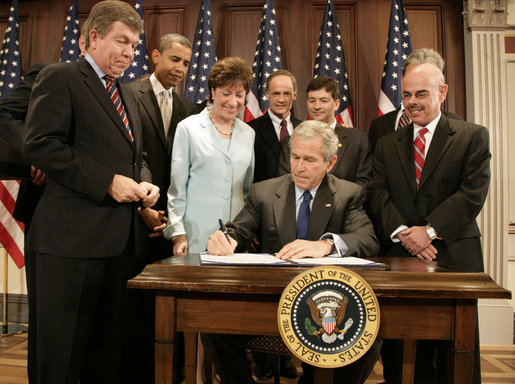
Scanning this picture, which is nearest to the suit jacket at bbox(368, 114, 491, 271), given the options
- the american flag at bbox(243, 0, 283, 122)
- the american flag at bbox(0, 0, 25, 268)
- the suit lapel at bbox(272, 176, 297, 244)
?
the suit lapel at bbox(272, 176, 297, 244)

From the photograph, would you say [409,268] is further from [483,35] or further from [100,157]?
[483,35]

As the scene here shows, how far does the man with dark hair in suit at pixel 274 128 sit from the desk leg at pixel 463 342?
5.92 ft

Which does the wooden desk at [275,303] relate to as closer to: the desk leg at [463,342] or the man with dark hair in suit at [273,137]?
the desk leg at [463,342]

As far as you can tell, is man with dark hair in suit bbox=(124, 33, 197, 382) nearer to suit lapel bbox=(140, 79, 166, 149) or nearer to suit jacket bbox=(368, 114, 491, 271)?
suit lapel bbox=(140, 79, 166, 149)

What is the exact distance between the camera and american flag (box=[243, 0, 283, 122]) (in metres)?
4.07

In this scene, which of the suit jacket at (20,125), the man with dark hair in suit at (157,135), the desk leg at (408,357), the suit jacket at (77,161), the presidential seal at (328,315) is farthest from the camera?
the man with dark hair in suit at (157,135)

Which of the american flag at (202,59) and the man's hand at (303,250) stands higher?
the american flag at (202,59)

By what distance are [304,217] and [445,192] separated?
31.2 inches

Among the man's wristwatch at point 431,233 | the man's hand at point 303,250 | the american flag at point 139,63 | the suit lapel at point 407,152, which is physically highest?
the american flag at point 139,63

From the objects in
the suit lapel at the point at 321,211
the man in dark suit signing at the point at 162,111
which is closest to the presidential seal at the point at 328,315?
the suit lapel at the point at 321,211

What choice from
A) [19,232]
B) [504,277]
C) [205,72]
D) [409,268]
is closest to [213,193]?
[409,268]

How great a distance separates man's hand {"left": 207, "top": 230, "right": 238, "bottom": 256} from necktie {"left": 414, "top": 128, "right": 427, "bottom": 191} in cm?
114

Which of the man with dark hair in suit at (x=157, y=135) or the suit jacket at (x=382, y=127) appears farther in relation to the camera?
the suit jacket at (x=382, y=127)

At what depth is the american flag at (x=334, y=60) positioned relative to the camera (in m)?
4.12
